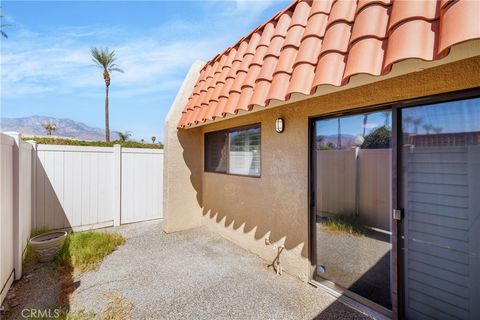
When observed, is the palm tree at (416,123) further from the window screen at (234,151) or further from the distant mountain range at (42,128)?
the distant mountain range at (42,128)

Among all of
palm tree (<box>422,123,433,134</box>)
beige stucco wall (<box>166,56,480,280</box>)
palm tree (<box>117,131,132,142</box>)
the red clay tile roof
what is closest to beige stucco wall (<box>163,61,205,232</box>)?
beige stucco wall (<box>166,56,480,280</box>)

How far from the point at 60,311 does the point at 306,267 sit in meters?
4.17

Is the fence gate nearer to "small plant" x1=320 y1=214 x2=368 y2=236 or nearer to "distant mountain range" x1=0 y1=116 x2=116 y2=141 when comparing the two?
"distant mountain range" x1=0 y1=116 x2=116 y2=141

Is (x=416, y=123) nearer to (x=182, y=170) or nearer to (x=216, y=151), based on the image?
(x=216, y=151)

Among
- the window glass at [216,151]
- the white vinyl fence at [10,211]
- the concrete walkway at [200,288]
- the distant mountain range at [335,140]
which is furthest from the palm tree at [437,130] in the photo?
the white vinyl fence at [10,211]

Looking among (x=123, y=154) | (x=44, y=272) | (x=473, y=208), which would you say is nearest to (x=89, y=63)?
(x=123, y=154)

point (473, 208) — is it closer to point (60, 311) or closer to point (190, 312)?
point (190, 312)

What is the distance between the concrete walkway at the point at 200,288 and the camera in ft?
11.7

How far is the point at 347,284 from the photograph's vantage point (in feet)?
13.0

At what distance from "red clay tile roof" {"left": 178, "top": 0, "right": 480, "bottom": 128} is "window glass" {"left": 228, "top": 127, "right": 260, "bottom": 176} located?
1431 mm

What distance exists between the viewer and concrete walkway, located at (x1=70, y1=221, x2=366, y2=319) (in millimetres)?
3559

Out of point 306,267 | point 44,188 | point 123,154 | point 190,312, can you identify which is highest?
point 123,154
